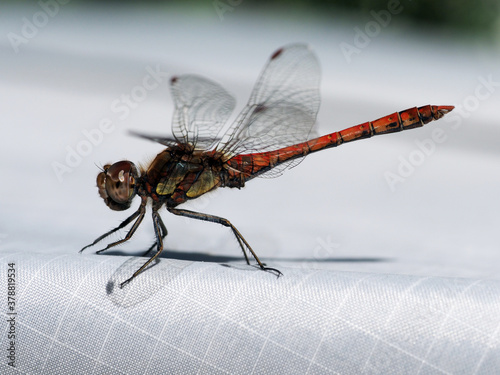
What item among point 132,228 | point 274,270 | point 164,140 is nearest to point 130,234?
point 132,228

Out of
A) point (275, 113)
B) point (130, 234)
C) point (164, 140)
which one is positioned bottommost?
point (130, 234)

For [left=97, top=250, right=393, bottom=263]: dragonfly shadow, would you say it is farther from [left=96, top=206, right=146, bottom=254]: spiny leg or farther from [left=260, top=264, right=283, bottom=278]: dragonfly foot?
[left=260, top=264, right=283, bottom=278]: dragonfly foot

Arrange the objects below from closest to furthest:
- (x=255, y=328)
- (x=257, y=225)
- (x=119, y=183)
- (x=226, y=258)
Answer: (x=255, y=328)
(x=119, y=183)
(x=226, y=258)
(x=257, y=225)

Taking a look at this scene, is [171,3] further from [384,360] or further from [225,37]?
[384,360]

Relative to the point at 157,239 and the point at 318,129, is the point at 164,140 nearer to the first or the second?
the point at 157,239

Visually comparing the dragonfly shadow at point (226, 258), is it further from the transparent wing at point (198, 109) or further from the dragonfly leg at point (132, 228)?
the transparent wing at point (198, 109)

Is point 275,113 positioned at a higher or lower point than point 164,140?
higher

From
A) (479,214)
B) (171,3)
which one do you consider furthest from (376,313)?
(171,3)
